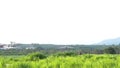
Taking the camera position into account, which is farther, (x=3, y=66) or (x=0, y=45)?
(x=0, y=45)

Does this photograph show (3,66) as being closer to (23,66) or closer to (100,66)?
(23,66)

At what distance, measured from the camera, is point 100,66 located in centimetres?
1212

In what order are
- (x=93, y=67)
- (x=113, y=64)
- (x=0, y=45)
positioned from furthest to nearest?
1. (x=0, y=45)
2. (x=113, y=64)
3. (x=93, y=67)

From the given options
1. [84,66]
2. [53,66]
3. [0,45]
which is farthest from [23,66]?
[0,45]

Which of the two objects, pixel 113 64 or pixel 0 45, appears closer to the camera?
pixel 113 64

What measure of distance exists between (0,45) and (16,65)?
2201 inches

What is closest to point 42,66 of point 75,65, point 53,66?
point 53,66

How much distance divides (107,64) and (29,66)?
8.70ft

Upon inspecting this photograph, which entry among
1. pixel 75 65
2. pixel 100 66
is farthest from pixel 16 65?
pixel 100 66

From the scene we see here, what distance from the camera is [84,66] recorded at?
12.0m

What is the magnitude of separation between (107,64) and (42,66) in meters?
2.24

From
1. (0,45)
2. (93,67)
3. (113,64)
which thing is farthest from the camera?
(0,45)

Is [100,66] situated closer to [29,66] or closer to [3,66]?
[29,66]

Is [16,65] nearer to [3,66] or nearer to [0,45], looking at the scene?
[3,66]
